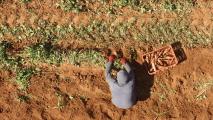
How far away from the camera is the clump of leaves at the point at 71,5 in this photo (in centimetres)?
1343

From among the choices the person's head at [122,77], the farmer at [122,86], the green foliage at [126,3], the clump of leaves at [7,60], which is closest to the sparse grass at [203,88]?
the farmer at [122,86]

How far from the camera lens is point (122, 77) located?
37.8 ft

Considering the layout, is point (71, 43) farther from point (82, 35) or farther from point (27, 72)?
point (27, 72)

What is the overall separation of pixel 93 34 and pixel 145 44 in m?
1.53

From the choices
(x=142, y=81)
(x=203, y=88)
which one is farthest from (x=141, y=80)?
(x=203, y=88)

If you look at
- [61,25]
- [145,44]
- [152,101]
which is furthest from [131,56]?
[61,25]

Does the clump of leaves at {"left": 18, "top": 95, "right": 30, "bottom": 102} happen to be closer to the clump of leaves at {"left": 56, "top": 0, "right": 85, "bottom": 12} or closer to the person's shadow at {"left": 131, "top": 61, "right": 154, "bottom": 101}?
the clump of leaves at {"left": 56, "top": 0, "right": 85, "bottom": 12}

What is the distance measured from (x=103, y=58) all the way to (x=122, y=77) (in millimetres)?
1654

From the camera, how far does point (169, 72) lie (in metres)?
13.1

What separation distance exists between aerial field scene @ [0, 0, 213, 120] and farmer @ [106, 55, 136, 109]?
0.19 ft

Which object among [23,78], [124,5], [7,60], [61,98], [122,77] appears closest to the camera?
[122,77]

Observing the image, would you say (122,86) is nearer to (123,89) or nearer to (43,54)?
(123,89)

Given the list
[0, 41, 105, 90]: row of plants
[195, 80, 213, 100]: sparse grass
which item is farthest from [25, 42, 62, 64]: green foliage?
[195, 80, 213, 100]: sparse grass

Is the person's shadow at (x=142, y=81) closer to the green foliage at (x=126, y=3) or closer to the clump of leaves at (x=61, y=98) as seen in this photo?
the green foliage at (x=126, y=3)
